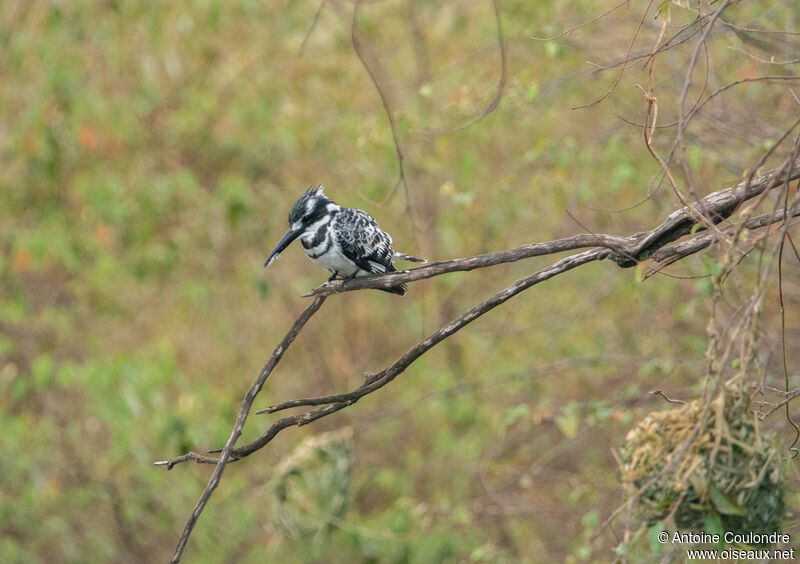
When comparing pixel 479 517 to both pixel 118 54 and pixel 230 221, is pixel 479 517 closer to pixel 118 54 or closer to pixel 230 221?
pixel 230 221

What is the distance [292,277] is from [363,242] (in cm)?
377

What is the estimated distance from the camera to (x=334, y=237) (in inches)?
155

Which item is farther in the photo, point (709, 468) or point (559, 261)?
point (559, 261)

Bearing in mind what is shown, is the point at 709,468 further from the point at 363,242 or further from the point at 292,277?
the point at 292,277

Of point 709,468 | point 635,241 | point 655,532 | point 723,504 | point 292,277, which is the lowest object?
point 292,277

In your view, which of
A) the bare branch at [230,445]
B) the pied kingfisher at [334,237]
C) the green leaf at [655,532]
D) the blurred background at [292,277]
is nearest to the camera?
the green leaf at [655,532]

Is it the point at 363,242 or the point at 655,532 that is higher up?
the point at 363,242

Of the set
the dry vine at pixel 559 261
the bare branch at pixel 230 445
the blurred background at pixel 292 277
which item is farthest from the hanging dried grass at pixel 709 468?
the blurred background at pixel 292 277

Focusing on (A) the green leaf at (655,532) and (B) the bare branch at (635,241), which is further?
(B) the bare branch at (635,241)

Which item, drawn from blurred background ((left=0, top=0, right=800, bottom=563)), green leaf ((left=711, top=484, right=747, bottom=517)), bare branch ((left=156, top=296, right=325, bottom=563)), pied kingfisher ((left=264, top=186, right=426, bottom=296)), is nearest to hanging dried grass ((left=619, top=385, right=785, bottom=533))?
green leaf ((left=711, top=484, right=747, bottom=517))

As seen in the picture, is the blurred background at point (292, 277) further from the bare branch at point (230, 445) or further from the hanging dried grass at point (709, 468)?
the hanging dried grass at point (709, 468)

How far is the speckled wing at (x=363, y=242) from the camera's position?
3.96 m

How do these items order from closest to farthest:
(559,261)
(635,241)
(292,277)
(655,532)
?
(655,532) → (559,261) → (635,241) → (292,277)

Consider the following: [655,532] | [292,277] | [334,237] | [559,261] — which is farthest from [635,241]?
[292,277]
